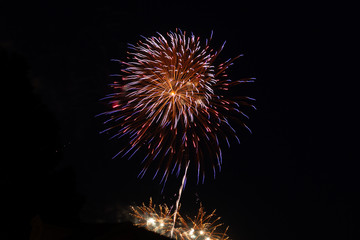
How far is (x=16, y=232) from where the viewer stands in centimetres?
1435

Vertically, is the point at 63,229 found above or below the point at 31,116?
below

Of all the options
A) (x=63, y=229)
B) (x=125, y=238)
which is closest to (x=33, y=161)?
(x=63, y=229)

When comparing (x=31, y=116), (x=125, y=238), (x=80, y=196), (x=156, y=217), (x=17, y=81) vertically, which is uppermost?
(x=17, y=81)

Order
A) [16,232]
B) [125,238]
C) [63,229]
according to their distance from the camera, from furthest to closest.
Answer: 1. [16,232]
2. [63,229]
3. [125,238]

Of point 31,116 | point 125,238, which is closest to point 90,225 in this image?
point 125,238

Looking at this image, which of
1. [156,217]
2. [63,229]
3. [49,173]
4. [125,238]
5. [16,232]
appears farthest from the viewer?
[156,217]

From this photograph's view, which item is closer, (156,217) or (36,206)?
(36,206)

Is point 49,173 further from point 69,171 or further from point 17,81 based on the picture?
point 17,81

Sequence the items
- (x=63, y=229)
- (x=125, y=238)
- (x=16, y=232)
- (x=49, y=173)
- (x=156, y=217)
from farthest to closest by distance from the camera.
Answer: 1. (x=156, y=217)
2. (x=49, y=173)
3. (x=16, y=232)
4. (x=63, y=229)
5. (x=125, y=238)

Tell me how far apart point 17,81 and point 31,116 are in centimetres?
188

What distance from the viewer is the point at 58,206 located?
1641 centimetres

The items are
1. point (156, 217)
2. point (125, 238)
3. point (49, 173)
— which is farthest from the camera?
point (156, 217)

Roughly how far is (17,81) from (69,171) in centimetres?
532

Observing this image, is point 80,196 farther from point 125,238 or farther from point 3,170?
point 125,238
